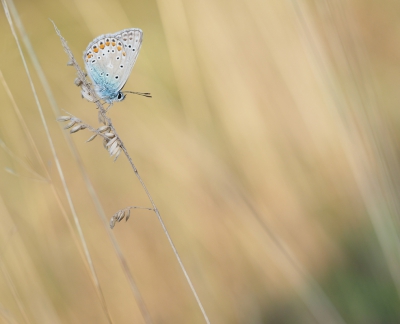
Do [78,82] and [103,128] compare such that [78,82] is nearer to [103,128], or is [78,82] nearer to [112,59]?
[103,128]

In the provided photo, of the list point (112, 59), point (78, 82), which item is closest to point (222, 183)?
point (112, 59)

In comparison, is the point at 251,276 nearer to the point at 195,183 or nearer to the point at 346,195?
the point at 195,183

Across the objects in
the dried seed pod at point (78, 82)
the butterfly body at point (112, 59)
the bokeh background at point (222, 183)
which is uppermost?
the butterfly body at point (112, 59)

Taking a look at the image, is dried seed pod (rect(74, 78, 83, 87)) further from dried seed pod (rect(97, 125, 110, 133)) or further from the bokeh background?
the bokeh background

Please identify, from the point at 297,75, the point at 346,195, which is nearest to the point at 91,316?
the point at 346,195

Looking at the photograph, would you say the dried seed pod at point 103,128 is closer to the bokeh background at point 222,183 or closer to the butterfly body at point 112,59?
Answer: the butterfly body at point 112,59

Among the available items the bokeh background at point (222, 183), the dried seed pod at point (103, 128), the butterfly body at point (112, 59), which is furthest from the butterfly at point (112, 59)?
the dried seed pod at point (103, 128)

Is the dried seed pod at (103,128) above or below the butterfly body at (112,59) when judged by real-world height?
below

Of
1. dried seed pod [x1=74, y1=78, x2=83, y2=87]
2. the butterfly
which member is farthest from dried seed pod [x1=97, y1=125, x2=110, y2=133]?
the butterfly
